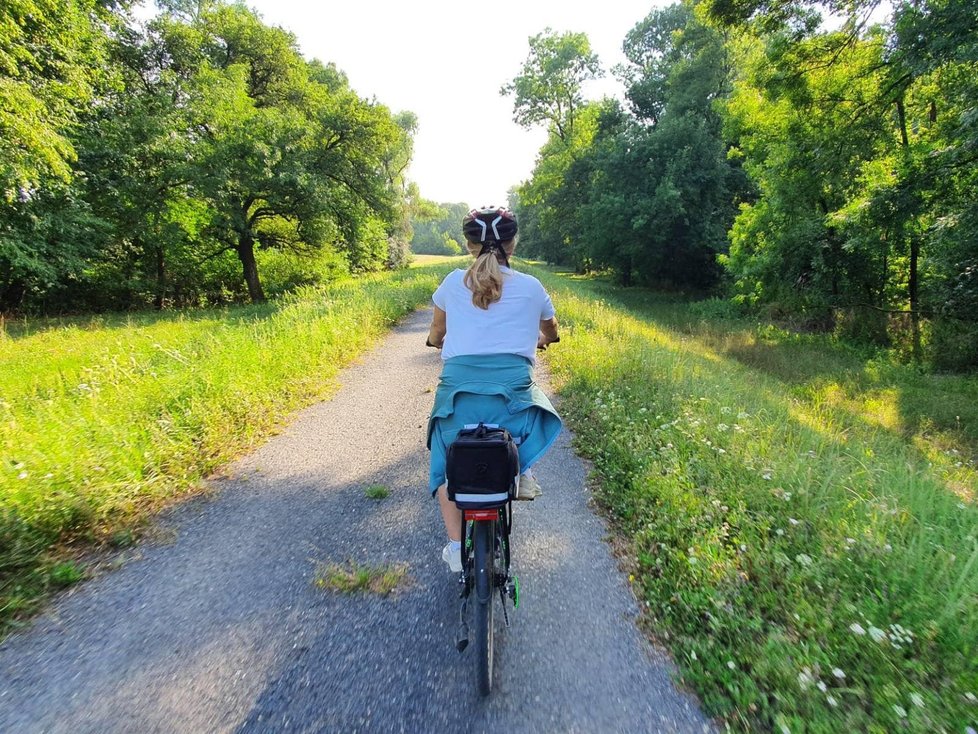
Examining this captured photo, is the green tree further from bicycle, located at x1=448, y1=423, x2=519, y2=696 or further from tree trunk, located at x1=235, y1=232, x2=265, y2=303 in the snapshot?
bicycle, located at x1=448, y1=423, x2=519, y2=696

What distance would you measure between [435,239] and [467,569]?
113 metres

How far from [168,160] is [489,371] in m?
20.1

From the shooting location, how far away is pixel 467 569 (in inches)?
90.1

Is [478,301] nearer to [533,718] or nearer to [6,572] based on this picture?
[533,718]

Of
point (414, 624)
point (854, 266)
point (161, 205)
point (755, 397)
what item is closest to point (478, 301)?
point (414, 624)

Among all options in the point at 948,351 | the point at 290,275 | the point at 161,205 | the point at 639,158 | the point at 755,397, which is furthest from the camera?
the point at 290,275

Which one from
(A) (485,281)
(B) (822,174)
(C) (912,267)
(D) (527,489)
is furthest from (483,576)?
(C) (912,267)

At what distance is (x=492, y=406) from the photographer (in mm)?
2152

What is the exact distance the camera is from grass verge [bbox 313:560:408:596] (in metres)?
2.77

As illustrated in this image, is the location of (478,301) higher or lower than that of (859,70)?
lower

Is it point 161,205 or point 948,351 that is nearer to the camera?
point 948,351

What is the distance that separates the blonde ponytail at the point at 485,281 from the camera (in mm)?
2258

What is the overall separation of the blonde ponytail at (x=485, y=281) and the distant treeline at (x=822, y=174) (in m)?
10.3

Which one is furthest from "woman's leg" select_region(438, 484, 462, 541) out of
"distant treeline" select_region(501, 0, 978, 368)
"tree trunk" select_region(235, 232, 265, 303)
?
"tree trunk" select_region(235, 232, 265, 303)
